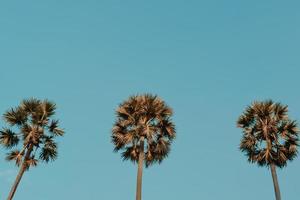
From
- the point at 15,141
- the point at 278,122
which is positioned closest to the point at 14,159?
the point at 15,141

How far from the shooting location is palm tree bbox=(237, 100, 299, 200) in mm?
33781

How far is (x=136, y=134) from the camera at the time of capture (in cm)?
3284

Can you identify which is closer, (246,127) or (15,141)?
(15,141)

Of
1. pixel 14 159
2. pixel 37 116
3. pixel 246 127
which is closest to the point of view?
pixel 14 159

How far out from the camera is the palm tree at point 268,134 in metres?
33.8

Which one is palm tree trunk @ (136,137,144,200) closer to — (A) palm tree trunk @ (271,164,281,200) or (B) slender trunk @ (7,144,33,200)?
(B) slender trunk @ (7,144,33,200)

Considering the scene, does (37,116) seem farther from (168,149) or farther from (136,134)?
(168,149)

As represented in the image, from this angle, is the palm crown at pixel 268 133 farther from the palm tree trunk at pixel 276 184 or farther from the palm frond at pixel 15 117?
the palm frond at pixel 15 117

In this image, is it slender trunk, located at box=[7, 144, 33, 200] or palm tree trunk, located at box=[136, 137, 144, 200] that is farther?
palm tree trunk, located at box=[136, 137, 144, 200]

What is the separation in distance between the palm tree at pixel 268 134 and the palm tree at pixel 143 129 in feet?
21.0

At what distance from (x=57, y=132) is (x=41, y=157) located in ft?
7.41

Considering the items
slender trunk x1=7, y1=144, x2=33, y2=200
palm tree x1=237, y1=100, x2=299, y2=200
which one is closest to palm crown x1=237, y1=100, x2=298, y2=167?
palm tree x1=237, y1=100, x2=299, y2=200

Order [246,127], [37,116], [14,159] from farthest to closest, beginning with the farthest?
[246,127], [37,116], [14,159]

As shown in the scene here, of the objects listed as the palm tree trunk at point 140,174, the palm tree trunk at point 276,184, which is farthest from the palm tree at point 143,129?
the palm tree trunk at point 276,184
